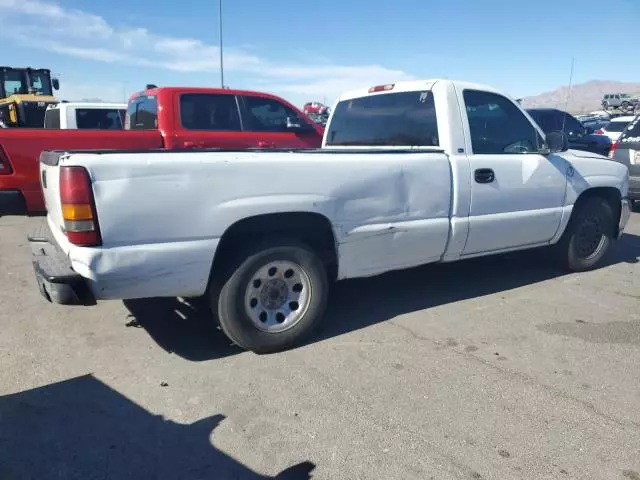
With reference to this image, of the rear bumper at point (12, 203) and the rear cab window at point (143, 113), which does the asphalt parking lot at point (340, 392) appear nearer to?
the rear bumper at point (12, 203)

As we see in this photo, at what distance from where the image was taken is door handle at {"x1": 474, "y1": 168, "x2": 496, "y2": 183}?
4.32 m

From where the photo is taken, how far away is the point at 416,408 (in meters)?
2.97

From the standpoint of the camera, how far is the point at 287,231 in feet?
12.0

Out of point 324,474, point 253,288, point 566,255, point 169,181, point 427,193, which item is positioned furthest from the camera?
point 566,255

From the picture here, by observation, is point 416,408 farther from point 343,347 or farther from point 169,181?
point 169,181

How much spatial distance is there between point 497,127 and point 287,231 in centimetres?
232

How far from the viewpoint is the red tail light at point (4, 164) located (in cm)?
513

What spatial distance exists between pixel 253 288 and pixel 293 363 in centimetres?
57

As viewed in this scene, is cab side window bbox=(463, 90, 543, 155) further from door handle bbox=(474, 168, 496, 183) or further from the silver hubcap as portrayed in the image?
the silver hubcap

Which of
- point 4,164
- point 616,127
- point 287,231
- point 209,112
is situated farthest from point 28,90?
point 616,127

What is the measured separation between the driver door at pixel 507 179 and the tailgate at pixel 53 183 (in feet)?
10.00

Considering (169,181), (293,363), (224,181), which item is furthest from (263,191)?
(293,363)

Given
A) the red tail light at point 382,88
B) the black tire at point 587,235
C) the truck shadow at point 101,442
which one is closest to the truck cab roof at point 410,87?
the red tail light at point 382,88

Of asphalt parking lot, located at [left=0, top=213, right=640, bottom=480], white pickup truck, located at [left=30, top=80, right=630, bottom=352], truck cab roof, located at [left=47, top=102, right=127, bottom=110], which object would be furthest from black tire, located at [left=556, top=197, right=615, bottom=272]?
truck cab roof, located at [left=47, top=102, right=127, bottom=110]
